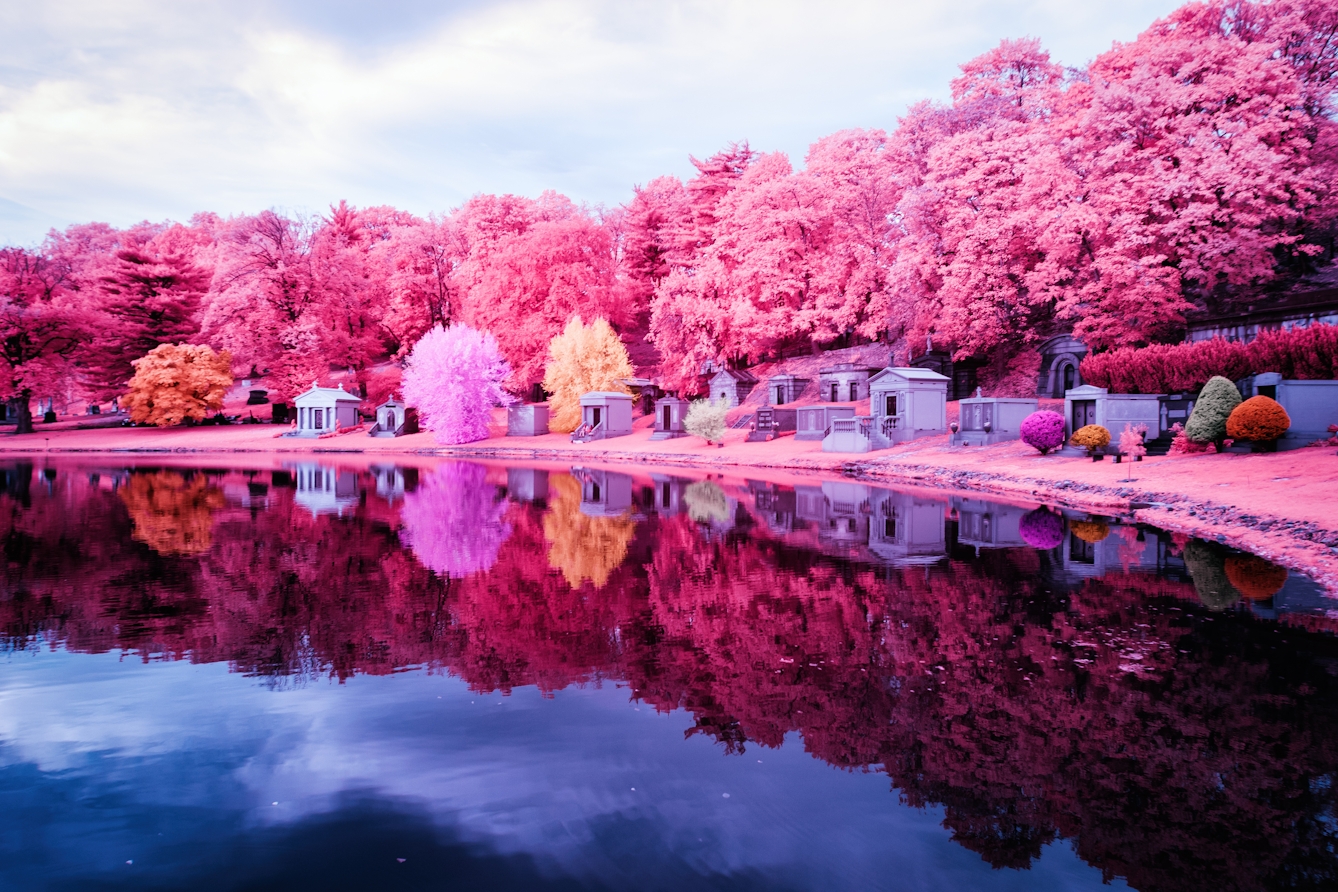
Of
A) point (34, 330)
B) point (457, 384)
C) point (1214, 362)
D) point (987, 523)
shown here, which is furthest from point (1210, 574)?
point (34, 330)

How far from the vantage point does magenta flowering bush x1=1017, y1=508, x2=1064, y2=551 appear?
48.5 ft

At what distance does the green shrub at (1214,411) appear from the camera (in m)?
22.8

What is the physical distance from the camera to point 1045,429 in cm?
2669

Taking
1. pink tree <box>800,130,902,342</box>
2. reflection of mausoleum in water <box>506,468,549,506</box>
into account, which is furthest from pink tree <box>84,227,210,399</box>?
pink tree <box>800,130,902,342</box>

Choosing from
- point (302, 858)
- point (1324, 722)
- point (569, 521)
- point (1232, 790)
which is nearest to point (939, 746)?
point (1232, 790)

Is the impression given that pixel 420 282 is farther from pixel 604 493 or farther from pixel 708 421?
pixel 604 493

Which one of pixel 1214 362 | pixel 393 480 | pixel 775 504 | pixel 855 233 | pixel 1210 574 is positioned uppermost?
pixel 855 233

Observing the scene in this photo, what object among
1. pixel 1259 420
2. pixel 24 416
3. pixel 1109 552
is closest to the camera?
pixel 1109 552

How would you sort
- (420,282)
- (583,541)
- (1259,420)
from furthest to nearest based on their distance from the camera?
(420,282)
(1259,420)
(583,541)

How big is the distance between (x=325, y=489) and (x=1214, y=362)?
30.0 m

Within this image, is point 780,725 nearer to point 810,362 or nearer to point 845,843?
point 845,843

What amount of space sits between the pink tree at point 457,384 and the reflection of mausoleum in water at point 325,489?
14.0 meters

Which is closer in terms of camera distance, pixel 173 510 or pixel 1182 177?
pixel 173 510

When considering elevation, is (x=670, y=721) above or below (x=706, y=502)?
below
